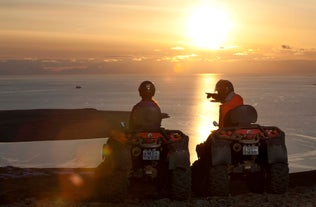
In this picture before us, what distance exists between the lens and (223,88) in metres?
12.1

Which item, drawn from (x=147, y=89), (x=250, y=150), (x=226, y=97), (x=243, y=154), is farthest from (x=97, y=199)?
(x=226, y=97)

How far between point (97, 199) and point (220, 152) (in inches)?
113

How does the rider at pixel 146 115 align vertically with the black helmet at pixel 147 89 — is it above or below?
below

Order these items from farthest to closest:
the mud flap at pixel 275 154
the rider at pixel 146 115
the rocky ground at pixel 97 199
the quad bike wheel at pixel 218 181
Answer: the mud flap at pixel 275 154
the quad bike wheel at pixel 218 181
the rider at pixel 146 115
the rocky ground at pixel 97 199

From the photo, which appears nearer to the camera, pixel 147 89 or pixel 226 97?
pixel 147 89

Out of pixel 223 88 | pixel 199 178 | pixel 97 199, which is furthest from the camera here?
pixel 199 178

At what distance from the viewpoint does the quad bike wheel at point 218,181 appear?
11.7 metres

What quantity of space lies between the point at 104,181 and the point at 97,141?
31.0 m

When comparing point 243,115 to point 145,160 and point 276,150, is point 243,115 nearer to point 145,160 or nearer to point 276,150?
point 276,150

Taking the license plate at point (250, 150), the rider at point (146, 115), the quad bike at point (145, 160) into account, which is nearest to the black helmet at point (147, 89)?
the rider at point (146, 115)

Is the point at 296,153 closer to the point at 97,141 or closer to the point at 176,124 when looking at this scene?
the point at 97,141

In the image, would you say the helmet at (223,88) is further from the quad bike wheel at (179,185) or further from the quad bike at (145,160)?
the quad bike wheel at (179,185)

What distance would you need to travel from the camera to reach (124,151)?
1109cm

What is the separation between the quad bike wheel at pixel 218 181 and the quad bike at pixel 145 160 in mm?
583
